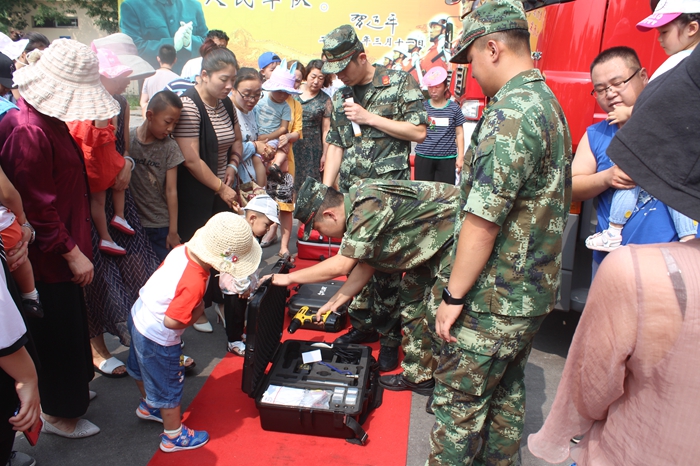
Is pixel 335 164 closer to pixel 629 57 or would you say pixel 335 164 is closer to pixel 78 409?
pixel 629 57

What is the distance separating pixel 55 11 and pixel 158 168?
69.9 feet

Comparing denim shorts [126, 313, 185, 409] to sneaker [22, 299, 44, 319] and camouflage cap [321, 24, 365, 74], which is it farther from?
camouflage cap [321, 24, 365, 74]

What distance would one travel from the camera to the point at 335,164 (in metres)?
3.80

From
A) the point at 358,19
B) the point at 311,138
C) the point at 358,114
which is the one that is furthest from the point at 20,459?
the point at 358,19

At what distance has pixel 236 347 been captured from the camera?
336 centimetres

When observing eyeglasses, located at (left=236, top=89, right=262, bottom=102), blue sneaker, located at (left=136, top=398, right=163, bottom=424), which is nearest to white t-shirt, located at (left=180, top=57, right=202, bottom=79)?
eyeglasses, located at (left=236, top=89, right=262, bottom=102)

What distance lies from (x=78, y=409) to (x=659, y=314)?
101 inches

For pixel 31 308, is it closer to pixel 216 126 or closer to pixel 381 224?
pixel 381 224

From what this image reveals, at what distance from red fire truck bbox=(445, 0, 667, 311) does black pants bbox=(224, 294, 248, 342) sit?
→ 79.3 inches

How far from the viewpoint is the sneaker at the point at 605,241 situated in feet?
8.16

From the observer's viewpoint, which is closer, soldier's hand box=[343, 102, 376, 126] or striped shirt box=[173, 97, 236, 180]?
striped shirt box=[173, 97, 236, 180]

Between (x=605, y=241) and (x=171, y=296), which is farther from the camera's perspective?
(x=605, y=241)

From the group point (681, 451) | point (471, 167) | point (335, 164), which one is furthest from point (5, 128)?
point (681, 451)

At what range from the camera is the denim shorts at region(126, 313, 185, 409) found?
7.53ft
